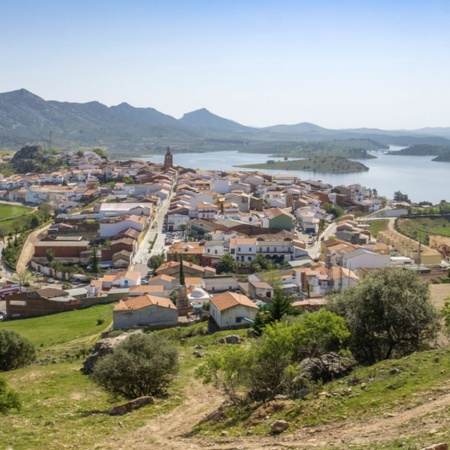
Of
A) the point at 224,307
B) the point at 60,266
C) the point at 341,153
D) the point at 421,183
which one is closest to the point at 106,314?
the point at 224,307

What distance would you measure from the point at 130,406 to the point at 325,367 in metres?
3.52

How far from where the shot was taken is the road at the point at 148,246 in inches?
1280

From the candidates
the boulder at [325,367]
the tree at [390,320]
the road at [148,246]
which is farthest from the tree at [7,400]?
the road at [148,246]

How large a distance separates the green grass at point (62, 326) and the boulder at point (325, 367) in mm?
12297

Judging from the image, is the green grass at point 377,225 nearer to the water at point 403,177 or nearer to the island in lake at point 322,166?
the water at point 403,177

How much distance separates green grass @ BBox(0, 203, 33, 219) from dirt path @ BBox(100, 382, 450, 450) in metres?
47.5

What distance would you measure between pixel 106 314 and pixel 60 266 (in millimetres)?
10170

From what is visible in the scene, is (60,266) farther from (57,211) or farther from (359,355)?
(359,355)

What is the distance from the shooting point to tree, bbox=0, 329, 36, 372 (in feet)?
49.2

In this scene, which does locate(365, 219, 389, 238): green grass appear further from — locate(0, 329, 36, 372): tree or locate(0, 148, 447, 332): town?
locate(0, 329, 36, 372): tree

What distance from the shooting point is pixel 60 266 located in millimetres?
32250

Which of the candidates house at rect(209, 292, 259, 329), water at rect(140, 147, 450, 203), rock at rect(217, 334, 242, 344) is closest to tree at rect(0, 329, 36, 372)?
rock at rect(217, 334, 242, 344)

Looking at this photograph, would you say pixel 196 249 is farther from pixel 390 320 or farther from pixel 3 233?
pixel 390 320

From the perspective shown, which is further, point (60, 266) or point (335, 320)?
point (60, 266)
